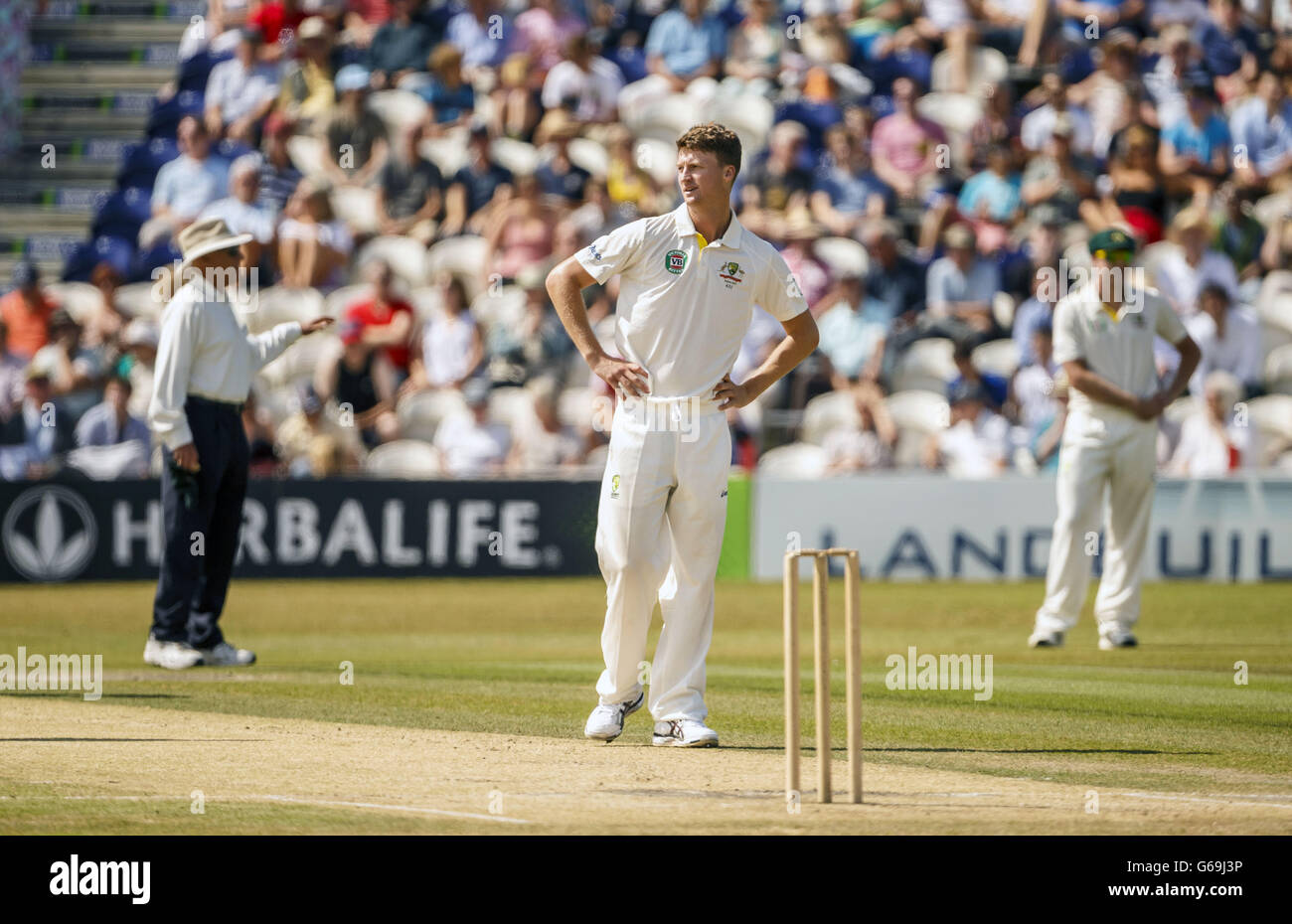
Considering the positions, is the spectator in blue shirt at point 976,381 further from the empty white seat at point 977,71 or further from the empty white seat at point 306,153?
the empty white seat at point 306,153

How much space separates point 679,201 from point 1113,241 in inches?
A: 343

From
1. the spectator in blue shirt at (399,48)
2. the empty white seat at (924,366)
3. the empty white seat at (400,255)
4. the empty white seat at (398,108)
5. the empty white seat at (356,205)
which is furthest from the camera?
the spectator in blue shirt at (399,48)

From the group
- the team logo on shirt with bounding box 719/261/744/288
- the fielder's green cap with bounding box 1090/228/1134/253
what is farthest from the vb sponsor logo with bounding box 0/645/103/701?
the fielder's green cap with bounding box 1090/228/1134/253

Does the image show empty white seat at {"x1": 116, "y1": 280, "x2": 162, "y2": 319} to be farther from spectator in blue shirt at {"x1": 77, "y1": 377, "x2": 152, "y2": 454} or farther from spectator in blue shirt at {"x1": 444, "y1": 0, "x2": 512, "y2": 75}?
spectator in blue shirt at {"x1": 444, "y1": 0, "x2": 512, "y2": 75}

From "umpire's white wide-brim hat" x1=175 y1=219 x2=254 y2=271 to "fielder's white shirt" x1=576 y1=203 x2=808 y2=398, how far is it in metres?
3.91

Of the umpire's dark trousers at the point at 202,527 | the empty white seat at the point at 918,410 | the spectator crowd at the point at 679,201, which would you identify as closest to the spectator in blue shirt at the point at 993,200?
the spectator crowd at the point at 679,201

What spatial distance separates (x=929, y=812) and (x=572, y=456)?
12.8 meters

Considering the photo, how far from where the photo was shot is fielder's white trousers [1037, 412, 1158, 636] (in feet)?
42.5

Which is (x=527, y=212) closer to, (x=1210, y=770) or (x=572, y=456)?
(x=572, y=456)

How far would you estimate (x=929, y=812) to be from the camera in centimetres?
652

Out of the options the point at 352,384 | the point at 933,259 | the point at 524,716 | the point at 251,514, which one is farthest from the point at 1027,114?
the point at 524,716

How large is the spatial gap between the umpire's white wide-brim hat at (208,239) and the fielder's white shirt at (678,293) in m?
3.91

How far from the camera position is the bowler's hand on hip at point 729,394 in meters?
8.05
